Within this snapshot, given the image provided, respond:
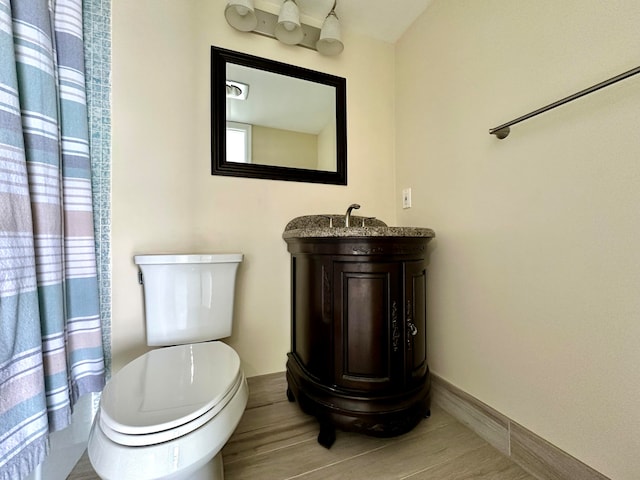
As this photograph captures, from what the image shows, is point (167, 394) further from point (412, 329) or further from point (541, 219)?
point (541, 219)

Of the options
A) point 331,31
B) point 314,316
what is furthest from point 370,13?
point 314,316

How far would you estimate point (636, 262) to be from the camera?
30.2 inches

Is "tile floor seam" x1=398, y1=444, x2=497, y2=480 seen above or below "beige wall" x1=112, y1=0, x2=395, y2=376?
below

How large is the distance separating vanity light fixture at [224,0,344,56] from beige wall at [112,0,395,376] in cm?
5

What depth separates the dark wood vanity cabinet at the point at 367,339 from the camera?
1065mm

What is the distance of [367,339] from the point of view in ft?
3.58

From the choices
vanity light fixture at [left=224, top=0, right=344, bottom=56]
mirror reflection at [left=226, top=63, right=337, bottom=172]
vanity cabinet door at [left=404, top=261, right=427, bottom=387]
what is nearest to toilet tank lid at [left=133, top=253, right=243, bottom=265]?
mirror reflection at [left=226, top=63, right=337, bottom=172]

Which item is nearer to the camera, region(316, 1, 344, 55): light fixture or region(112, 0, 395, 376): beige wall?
region(112, 0, 395, 376): beige wall

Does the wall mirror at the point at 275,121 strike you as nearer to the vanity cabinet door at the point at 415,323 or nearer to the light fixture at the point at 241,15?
the light fixture at the point at 241,15

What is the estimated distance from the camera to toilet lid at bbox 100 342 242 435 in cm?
67

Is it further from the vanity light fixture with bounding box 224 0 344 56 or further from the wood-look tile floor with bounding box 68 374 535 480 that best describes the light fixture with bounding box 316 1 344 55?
the wood-look tile floor with bounding box 68 374 535 480

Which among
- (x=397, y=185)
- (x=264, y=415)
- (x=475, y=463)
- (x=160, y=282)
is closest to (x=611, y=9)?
(x=397, y=185)

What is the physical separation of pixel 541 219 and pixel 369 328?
2.47ft

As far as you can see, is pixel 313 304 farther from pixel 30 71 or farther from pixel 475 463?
pixel 30 71
